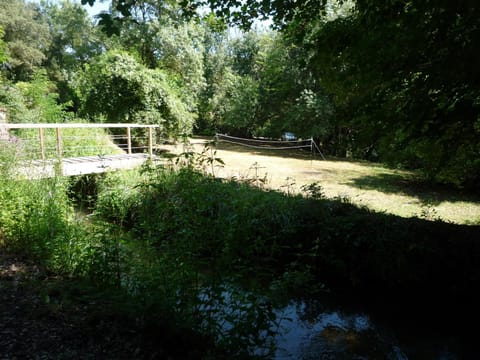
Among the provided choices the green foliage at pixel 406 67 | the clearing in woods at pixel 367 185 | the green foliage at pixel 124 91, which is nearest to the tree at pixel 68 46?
the green foliage at pixel 124 91

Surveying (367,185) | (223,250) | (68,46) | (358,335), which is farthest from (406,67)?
(68,46)

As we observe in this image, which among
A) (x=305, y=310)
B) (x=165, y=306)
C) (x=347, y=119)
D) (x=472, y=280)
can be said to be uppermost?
(x=347, y=119)

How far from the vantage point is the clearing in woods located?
7.32 metres

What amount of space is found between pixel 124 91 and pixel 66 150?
447 cm

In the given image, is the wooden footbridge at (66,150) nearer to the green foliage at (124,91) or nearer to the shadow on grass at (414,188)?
the green foliage at (124,91)

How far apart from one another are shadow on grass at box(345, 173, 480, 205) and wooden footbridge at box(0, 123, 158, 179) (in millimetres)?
6597

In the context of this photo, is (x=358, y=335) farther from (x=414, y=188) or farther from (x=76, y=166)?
(x=414, y=188)

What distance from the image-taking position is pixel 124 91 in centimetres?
1231

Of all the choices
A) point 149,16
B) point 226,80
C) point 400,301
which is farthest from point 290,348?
point 226,80

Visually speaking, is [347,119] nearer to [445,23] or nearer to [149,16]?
[445,23]

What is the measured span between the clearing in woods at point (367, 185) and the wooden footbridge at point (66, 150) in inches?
63.3

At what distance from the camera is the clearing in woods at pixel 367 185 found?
732 cm

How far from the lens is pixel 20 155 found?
218 inches

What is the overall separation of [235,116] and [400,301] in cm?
1935
